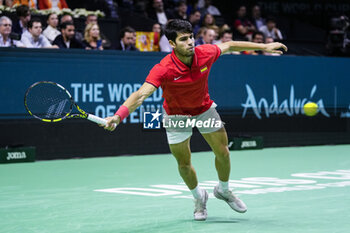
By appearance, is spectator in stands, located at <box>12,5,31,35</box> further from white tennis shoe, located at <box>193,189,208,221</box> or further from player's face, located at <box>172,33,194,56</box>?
white tennis shoe, located at <box>193,189,208,221</box>

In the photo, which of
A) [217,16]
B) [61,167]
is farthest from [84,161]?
[217,16]

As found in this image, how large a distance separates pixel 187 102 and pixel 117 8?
11.1 meters

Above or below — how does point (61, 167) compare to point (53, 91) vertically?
below

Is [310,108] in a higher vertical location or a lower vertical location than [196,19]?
lower

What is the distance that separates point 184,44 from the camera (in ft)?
22.0

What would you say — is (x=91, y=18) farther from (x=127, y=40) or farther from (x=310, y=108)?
(x=310, y=108)

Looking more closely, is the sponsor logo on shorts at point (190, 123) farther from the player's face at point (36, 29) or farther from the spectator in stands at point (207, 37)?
the spectator in stands at point (207, 37)

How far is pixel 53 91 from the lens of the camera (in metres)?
6.90

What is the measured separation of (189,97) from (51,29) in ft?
24.4

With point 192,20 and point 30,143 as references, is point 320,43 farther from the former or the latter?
point 30,143

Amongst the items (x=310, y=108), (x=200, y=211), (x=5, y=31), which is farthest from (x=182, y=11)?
(x=200, y=211)

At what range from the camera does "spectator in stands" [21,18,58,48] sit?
41.7ft

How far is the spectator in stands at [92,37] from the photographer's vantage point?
13508 mm

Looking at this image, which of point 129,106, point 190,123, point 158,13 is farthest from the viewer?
point 158,13
